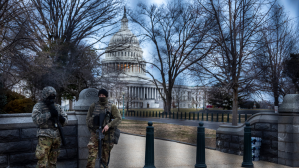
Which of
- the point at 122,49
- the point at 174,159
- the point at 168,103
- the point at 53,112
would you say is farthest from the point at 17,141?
the point at 168,103

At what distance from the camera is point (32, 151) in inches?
272

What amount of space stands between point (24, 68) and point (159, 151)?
378 inches

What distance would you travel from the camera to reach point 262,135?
31.4ft

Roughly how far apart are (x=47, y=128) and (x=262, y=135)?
254 inches

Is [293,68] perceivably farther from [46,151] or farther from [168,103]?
[46,151]

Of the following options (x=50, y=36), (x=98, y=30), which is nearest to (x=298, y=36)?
(x=98, y=30)

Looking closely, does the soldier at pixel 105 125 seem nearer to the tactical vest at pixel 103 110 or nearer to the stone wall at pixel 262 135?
the tactical vest at pixel 103 110

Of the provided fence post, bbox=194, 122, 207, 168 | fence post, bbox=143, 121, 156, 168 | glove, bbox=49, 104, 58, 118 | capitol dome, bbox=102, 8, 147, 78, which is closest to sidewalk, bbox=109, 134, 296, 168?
fence post, bbox=194, 122, 207, 168

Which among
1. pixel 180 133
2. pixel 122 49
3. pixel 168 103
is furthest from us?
pixel 168 103

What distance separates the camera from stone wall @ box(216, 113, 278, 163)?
361 inches

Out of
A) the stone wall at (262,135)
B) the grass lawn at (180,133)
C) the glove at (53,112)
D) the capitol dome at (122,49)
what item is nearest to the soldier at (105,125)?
the glove at (53,112)

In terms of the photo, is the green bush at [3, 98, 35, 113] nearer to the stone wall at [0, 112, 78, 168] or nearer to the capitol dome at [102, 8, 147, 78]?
the capitol dome at [102, 8, 147, 78]

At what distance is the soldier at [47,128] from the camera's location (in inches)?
223

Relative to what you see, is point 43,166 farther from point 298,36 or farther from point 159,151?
point 298,36
